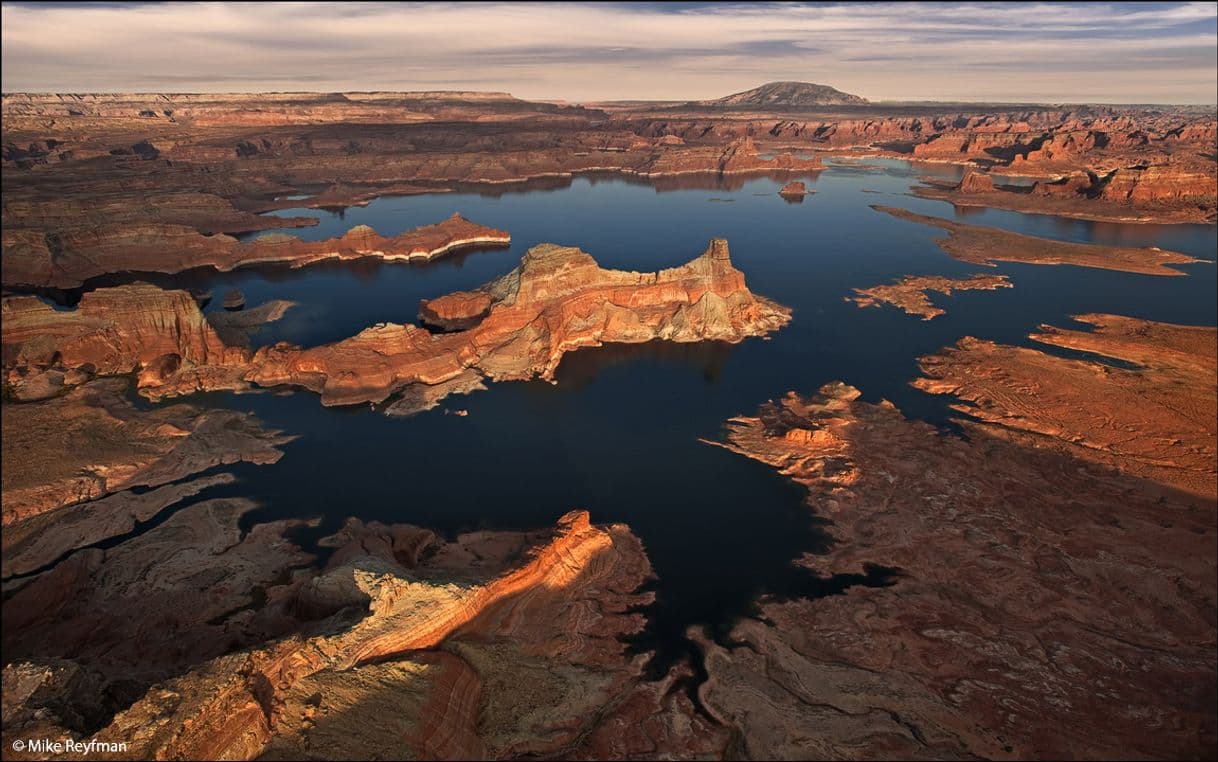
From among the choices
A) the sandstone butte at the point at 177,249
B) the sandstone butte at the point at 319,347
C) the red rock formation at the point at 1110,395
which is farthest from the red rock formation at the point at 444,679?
the sandstone butte at the point at 177,249

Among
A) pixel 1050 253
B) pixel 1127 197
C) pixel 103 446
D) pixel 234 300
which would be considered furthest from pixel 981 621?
pixel 1127 197

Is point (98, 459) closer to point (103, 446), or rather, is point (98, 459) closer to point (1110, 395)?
point (103, 446)

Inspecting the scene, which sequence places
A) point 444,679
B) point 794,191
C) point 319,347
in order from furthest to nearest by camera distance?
1. point 794,191
2. point 319,347
3. point 444,679

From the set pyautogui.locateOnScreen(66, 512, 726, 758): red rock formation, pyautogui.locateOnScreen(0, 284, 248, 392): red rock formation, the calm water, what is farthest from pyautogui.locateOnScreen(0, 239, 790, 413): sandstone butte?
pyautogui.locateOnScreen(66, 512, 726, 758): red rock formation

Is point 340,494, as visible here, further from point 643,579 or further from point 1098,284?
point 1098,284

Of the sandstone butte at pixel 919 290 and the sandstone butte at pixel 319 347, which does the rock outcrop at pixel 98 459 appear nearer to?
the sandstone butte at pixel 319 347

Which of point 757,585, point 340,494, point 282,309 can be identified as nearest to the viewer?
point 757,585

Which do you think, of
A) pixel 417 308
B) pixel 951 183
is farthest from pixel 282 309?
pixel 951 183

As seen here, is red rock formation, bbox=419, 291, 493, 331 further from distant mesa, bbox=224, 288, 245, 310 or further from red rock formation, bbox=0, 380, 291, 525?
distant mesa, bbox=224, 288, 245, 310
